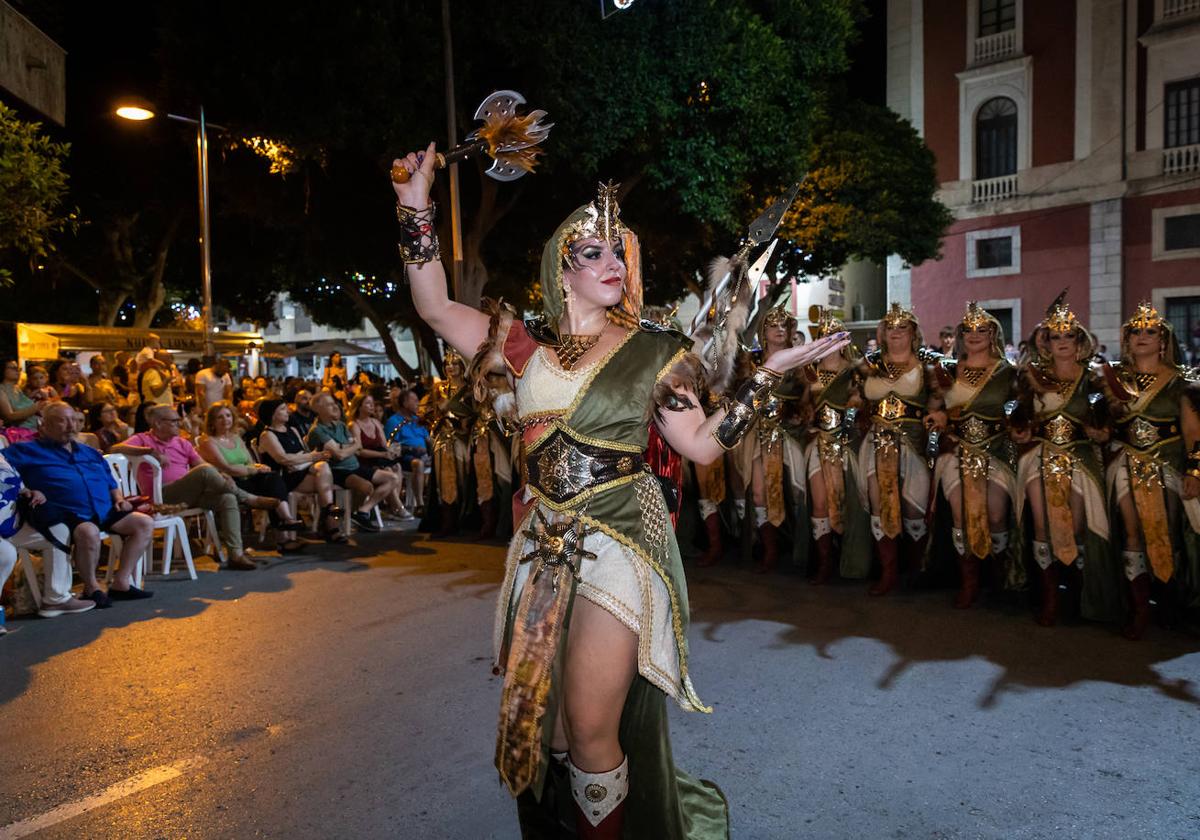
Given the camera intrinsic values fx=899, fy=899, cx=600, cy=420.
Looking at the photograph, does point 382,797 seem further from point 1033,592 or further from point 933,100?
point 933,100

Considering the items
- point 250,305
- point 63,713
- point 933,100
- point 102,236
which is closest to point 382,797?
point 63,713

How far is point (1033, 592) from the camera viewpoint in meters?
6.16

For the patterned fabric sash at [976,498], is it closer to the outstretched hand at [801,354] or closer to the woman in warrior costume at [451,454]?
the outstretched hand at [801,354]

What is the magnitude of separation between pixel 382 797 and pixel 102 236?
21069 millimetres

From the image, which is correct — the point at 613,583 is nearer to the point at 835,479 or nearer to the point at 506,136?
the point at 506,136

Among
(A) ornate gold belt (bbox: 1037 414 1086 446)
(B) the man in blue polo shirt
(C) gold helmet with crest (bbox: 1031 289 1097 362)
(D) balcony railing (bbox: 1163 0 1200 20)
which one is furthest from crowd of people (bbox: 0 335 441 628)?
(D) balcony railing (bbox: 1163 0 1200 20)

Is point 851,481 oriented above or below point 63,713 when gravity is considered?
above

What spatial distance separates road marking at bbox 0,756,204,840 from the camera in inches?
132

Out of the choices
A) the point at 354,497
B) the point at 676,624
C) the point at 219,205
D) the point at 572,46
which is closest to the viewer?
the point at 676,624

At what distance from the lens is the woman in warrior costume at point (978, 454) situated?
6160 mm

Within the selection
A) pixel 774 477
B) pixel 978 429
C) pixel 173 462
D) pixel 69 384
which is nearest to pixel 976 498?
pixel 978 429

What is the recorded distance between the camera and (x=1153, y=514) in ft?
17.8

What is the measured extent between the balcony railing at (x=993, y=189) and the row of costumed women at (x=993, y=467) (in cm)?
2346

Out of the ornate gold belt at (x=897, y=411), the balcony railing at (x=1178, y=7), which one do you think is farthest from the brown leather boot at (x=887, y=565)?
the balcony railing at (x=1178, y=7)
